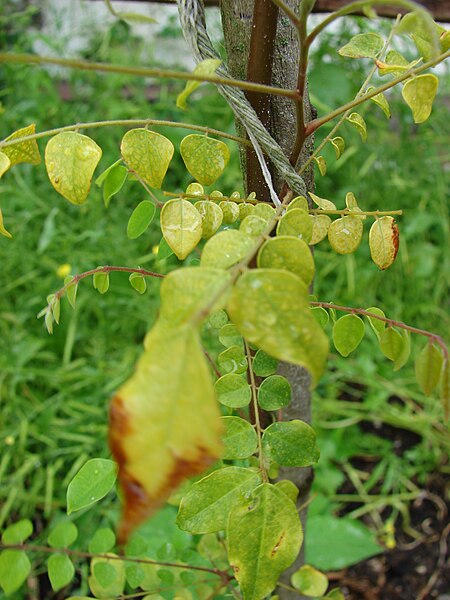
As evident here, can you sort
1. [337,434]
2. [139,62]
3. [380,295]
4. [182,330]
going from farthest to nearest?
[139,62], [380,295], [337,434], [182,330]

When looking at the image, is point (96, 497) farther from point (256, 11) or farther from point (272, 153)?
point (256, 11)

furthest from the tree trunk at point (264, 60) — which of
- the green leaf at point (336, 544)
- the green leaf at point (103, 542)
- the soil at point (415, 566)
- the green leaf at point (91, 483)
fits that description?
the soil at point (415, 566)

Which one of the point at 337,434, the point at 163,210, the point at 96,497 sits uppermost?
the point at 163,210

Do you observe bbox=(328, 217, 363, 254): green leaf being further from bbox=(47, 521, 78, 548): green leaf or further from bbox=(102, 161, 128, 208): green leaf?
bbox=(47, 521, 78, 548): green leaf

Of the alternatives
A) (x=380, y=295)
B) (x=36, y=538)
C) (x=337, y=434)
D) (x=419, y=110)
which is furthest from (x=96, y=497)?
(x=380, y=295)

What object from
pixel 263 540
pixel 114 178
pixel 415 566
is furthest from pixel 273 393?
pixel 415 566

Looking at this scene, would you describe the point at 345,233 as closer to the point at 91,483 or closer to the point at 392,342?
the point at 392,342

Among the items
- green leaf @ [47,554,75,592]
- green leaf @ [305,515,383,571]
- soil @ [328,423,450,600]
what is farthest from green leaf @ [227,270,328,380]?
soil @ [328,423,450,600]
